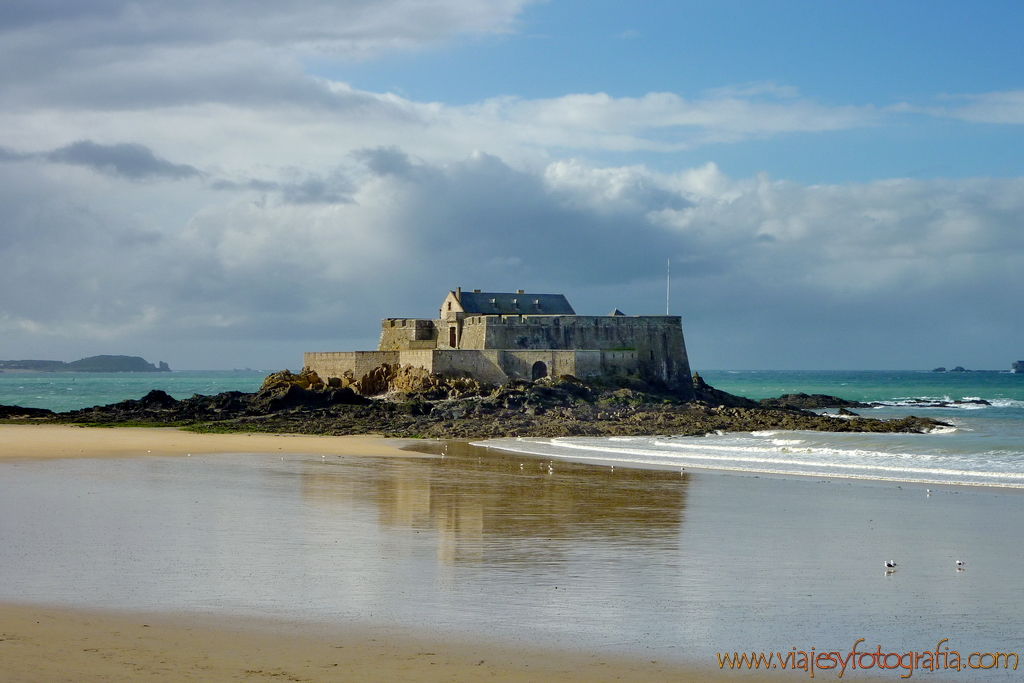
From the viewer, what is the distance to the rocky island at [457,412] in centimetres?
2922

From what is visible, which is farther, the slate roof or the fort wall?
the slate roof

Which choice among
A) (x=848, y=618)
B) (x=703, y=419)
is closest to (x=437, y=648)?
(x=848, y=618)

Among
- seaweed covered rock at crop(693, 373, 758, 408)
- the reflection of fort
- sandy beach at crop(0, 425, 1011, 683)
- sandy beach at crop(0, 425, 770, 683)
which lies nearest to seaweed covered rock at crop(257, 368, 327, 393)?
seaweed covered rock at crop(693, 373, 758, 408)

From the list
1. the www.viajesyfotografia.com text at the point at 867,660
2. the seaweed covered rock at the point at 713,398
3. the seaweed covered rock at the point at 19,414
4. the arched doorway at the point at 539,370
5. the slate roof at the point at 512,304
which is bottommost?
the www.viajesyfotografia.com text at the point at 867,660

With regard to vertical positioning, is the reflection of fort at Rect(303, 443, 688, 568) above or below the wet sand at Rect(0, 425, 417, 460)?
below

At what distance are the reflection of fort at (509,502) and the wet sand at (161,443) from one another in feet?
12.2

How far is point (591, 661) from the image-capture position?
611cm

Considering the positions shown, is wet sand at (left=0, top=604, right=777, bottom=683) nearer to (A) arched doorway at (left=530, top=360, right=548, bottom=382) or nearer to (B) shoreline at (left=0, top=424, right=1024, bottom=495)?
(B) shoreline at (left=0, top=424, right=1024, bottom=495)

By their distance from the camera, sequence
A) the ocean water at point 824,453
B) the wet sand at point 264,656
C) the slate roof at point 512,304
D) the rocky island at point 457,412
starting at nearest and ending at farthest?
1. the wet sand at point 264,656
2. the ocean water at point 824,453
3. the rocky island at point 457,412
4. the slate roof at point 512,304

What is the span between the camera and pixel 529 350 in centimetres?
4003

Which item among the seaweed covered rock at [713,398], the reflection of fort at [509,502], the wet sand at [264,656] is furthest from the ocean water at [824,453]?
the seaweed covered rock at [713,398]

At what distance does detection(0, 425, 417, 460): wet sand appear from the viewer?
2183 cm

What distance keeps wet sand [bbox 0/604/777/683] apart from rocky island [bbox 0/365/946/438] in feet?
69.1

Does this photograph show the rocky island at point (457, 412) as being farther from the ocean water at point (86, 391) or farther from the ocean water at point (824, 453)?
the ocean water at point (86, 391)
